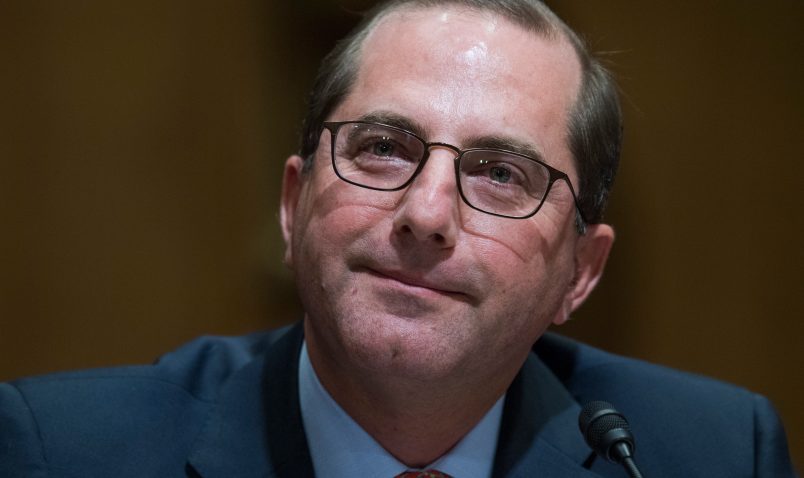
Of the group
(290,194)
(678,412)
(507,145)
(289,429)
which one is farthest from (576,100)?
(289,429)

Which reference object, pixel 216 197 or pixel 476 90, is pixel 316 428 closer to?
pixel 476 90

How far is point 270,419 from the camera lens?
2.07 metres

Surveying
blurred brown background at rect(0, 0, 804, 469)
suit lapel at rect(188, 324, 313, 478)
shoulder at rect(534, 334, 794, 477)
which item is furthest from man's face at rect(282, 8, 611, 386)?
blurred brown background at rect(0, 0, 804, 469)

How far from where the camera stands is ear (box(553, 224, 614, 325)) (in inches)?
86.8

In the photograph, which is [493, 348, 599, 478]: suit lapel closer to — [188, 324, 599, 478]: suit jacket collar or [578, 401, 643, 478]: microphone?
[188, 324, 599, 478]: suit jacket collar

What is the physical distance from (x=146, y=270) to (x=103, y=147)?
0.52m

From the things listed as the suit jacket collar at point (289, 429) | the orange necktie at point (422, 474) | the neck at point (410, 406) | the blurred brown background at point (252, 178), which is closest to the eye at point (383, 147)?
the neck at point (410, 406)

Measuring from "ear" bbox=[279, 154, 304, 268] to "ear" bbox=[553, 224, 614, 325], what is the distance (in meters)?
0.63

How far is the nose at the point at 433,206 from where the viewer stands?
1756mm

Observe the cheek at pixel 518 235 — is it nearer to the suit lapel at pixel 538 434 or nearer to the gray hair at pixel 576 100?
the gray hair at pixel 576 100

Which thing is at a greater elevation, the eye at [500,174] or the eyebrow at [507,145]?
the eyebrow at [507,145]

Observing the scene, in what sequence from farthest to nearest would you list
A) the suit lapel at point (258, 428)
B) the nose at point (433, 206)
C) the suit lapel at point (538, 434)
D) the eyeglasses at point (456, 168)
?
the suit lapel at point (538, 434)
the suit lapel at point (258, 428)
the eyeglasses at point (456, 168)
the nose at point (433, 206)

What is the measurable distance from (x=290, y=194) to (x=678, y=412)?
109 centimetres

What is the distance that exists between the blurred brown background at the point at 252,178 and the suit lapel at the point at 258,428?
187 centimetres
